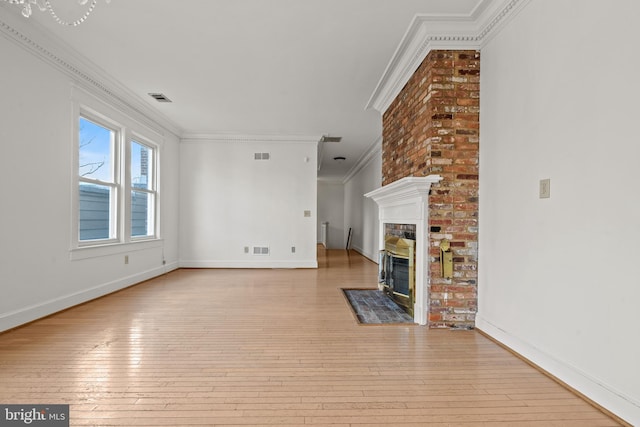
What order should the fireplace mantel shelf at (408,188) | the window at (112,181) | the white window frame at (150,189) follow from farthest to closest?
1. the white window frame at (150,189)
2. the window at (112,181)
3. the fireplace mantel shelf at (408,188)

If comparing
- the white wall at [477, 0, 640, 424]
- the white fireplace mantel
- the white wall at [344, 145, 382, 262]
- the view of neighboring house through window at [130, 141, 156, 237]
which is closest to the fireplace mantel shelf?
the white fireplace mantel

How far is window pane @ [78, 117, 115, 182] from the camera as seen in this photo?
408 cm

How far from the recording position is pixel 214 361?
242cm

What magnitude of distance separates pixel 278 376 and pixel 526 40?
3010 millimetres

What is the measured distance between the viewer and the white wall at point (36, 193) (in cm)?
295

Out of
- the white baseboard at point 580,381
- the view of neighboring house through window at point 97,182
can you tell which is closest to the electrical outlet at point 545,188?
the white baseboard at point 580,381

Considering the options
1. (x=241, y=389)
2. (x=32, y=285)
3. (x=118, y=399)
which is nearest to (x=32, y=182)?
(x=32, y=285)

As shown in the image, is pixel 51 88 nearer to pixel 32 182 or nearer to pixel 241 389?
pixel 32 182

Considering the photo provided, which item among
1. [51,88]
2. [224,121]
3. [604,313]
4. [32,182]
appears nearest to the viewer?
[604,313]

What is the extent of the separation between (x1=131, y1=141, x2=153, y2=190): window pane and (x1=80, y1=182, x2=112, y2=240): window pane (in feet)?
2.52

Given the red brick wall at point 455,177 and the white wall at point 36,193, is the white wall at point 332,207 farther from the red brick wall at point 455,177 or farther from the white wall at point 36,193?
the red brick wall at point 455,177

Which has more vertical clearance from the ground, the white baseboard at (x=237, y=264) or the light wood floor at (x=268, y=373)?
the white baseboard at (x=237, y=264)

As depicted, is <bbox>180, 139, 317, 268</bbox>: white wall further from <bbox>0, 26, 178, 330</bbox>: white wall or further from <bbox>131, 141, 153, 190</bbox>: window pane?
<bbox>0, 26, 178, 330</bbox>: white wall

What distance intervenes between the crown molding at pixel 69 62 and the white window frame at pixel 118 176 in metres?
→ 0.12
